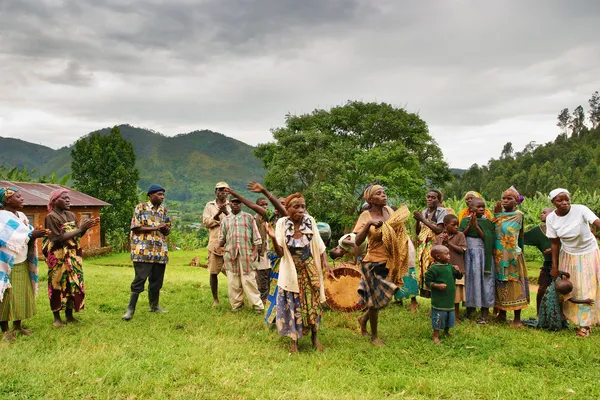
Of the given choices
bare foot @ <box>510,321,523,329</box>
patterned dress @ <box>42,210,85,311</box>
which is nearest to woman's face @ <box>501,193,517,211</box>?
bare foot @ <box>510,321,523,329</box>

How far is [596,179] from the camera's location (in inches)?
2023

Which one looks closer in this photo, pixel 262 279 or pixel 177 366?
pixel 177 366

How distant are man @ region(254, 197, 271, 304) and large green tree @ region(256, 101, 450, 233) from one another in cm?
1708

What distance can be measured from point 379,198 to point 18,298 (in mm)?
4898

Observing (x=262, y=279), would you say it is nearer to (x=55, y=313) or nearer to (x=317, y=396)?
(x=55, y=313)

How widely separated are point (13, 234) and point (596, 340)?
7.67 meters

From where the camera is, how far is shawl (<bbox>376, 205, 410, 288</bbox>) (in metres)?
5.79

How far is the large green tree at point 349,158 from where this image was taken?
26719 mm

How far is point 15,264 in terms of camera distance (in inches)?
235

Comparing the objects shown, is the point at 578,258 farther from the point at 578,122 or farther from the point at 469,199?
the point at 578,122

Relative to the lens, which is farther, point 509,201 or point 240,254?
point 240,254

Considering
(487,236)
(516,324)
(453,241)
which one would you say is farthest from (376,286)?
(516,324)

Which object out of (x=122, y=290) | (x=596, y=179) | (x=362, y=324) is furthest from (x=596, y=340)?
(x=596, y=179)

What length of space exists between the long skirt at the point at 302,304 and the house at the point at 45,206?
67.5 feet
